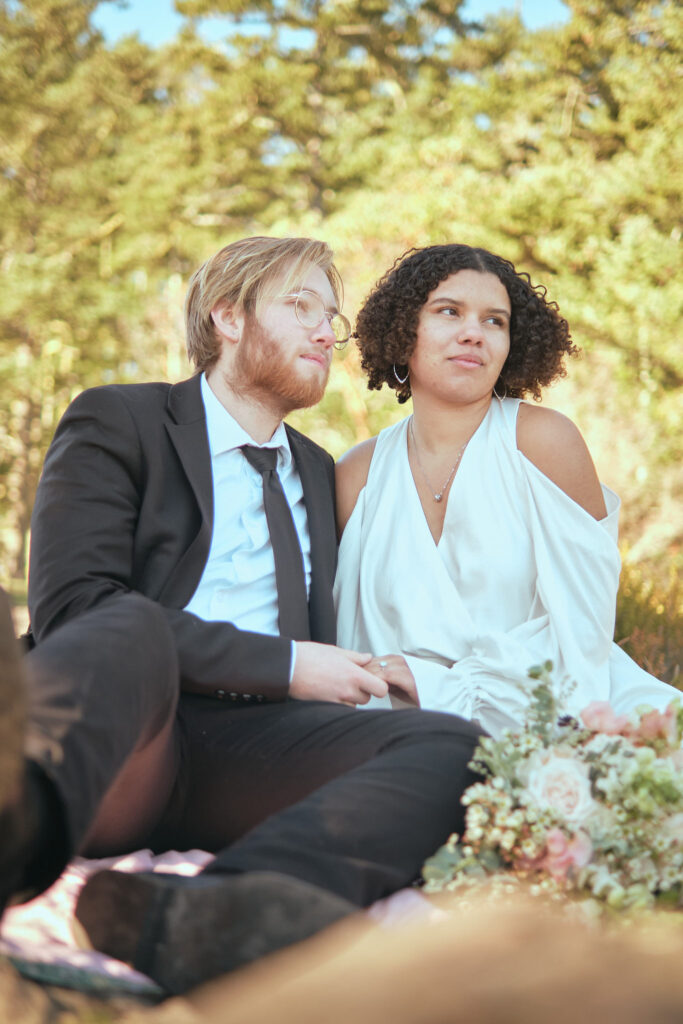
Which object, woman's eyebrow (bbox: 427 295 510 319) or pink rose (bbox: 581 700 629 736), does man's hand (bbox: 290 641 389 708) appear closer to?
pink rose (bbox: 581 700 629 736)

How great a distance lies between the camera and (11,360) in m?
19.5

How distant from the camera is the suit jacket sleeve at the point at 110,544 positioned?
95.3 inches

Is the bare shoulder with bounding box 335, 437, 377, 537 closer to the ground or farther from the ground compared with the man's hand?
farther from the ground

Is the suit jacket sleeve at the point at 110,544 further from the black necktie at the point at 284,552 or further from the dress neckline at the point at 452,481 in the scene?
the dress neckline at the point at 452,481

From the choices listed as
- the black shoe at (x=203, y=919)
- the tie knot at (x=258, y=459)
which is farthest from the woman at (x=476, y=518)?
the black shoe at (x=203, y=919)

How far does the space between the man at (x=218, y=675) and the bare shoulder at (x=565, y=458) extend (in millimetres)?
682

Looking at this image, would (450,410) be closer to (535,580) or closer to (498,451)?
(498,451)

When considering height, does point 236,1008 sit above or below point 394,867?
above

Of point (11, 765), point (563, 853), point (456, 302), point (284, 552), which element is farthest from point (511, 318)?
point (11, 765)

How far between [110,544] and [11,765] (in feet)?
4.23

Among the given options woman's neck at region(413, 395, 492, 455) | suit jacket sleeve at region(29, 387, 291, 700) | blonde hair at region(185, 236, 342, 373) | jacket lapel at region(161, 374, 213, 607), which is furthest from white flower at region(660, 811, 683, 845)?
blonde hair at region(185, 236, 342, 373)

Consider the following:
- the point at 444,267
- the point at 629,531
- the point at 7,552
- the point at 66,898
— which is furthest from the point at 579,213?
the point at 66,898

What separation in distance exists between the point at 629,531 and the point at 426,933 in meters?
10.2

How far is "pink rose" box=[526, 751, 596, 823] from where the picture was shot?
6.01ft
